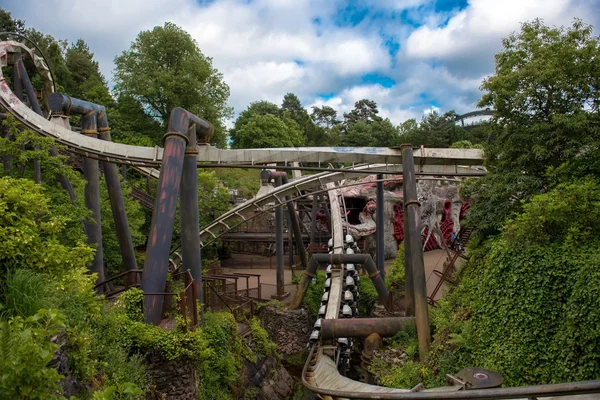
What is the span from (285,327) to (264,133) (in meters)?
27.2

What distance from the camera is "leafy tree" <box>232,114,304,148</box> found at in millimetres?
40656

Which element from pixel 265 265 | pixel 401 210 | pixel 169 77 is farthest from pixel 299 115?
pixel 265 265

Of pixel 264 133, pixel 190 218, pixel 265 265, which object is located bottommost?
pixel 265 265

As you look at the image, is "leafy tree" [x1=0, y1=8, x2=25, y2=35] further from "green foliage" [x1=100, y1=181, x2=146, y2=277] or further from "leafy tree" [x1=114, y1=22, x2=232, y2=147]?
"green foliage" [x1=100, y1=181, x2=146, y2=277]

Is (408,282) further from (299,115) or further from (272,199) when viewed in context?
(299,115)

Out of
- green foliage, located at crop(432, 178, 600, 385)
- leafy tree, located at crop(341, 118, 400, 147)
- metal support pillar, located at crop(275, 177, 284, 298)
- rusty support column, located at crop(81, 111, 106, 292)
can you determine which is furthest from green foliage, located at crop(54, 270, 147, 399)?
leafy tree, located at crop(341, 118, 400, 147)

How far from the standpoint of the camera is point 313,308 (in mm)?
17344

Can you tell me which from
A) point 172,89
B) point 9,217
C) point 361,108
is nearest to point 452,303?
point 9,217

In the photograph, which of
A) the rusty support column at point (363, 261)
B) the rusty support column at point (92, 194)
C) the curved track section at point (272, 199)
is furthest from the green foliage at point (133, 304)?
the curved track section at point (272, 199)

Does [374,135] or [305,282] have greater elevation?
[374,135]

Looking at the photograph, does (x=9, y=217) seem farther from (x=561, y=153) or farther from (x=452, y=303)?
(x=561, y=153)

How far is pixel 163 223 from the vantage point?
8703 mm

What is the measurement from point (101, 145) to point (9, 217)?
5687 mm

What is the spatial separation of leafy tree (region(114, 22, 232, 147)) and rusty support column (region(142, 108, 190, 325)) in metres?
21.1
